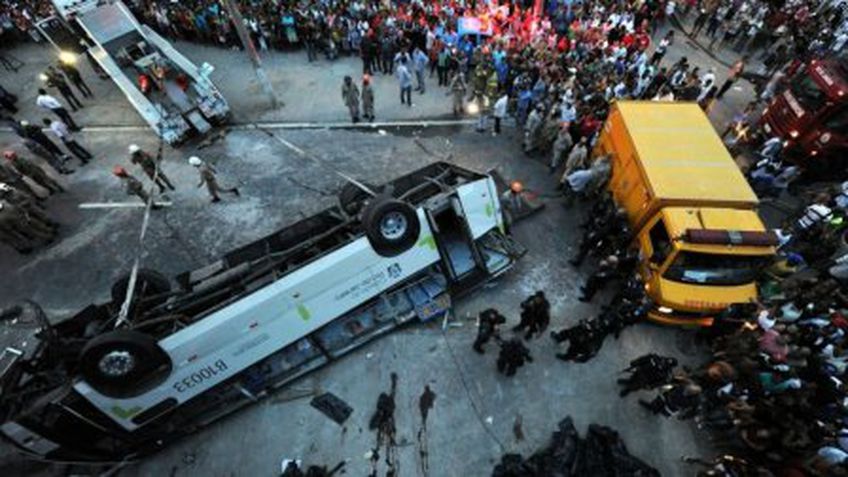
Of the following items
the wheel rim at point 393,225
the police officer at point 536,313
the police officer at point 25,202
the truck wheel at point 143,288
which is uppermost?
the wheel rim at point 393,225

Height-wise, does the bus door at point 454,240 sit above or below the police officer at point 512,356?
above

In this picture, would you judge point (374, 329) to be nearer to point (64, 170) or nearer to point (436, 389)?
point (436, 389)

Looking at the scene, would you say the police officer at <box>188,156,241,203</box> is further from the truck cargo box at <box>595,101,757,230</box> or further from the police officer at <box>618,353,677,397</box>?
the police officer at <box>618,353,677,397</box>

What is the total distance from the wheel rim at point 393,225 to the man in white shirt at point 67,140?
10.6 m

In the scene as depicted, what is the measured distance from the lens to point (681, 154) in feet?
30.6

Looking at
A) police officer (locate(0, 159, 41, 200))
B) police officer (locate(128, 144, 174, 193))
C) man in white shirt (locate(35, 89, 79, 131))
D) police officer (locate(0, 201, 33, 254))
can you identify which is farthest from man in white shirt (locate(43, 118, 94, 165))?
police officer (locate(0, 201, 33, 254))

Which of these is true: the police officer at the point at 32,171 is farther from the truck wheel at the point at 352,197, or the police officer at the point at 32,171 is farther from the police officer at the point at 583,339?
the police officer at the point at 583,339

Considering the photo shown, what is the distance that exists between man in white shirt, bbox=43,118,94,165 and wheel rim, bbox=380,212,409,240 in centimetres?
1056

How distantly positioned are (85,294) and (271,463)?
6044 millimetres

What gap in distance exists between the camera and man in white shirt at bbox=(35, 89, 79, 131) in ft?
40.8

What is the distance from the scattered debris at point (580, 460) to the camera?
6691mm

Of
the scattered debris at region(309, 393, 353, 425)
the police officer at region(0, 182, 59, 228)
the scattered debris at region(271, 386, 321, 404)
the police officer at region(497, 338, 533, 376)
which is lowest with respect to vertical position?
the scattered debris at region(309, 393, 353, 425)

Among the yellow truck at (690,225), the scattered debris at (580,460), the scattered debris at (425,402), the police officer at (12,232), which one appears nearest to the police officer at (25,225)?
the police officer at (12,232)

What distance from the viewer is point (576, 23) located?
50.6 ft
